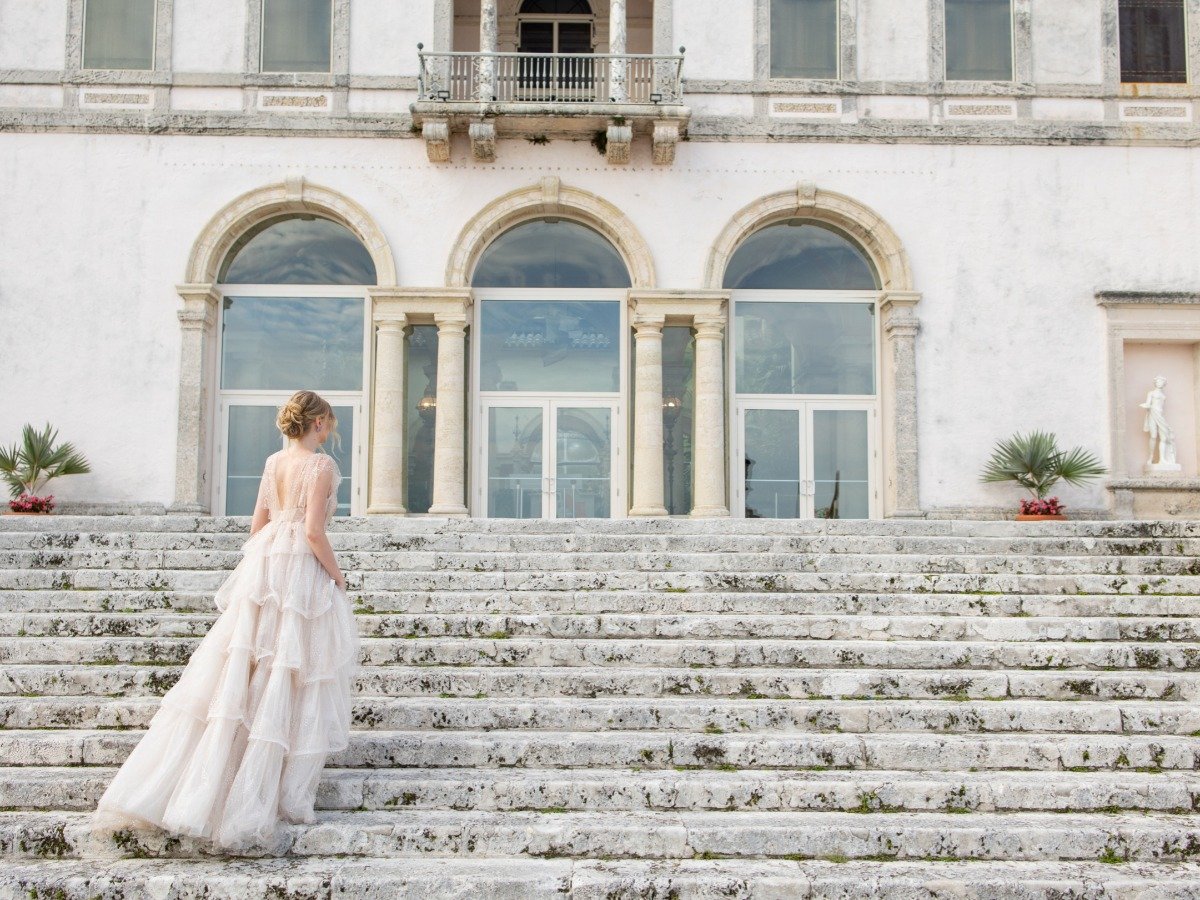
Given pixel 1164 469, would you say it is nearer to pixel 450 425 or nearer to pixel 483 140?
pixel 450 425

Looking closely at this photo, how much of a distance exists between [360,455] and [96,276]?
Result: 14.6 feet

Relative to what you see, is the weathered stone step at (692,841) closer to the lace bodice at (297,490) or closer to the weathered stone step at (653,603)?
the lace bodice at (297,490)

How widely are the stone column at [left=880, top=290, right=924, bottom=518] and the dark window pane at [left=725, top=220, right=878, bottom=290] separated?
0.76 m

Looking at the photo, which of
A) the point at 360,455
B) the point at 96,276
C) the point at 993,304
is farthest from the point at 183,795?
the point at 993,304

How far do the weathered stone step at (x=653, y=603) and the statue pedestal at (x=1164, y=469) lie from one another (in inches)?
292

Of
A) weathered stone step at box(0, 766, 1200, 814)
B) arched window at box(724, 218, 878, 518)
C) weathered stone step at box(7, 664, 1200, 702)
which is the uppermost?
arched window at box(724, 218, 878, 518)

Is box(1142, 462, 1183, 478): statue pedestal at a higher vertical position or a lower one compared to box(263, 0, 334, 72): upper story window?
lower

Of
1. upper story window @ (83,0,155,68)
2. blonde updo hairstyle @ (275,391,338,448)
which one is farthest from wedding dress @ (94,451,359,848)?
upper story window @ (83,0,155,68)

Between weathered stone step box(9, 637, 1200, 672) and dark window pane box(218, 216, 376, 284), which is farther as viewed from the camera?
dark window pane box(218, 216, 376, 284)

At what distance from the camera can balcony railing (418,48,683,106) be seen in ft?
49.3

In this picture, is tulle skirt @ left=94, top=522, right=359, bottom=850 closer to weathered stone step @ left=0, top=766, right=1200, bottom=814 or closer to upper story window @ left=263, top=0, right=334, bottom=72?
weathered stone step @ left=0, top=766, right=1200, bottom=814

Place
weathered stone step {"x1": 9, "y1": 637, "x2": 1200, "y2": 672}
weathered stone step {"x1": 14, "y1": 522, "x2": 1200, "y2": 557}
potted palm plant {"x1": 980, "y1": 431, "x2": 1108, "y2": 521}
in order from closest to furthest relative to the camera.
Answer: weathered stone step {"x1": 9, "y1": 637, "x2": 1200, "y2": 672} → weathered stone step {"x1": 14, "y1": 522, "x2": 1200, "y2": 557} → potted palm plant {"x1": 980, "y1": 431, "x2": 1108, "y2": 521}

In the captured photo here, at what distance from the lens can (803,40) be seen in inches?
621

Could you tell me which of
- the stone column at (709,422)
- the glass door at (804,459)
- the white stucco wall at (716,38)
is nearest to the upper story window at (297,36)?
the white stucco wall at (716,38)
